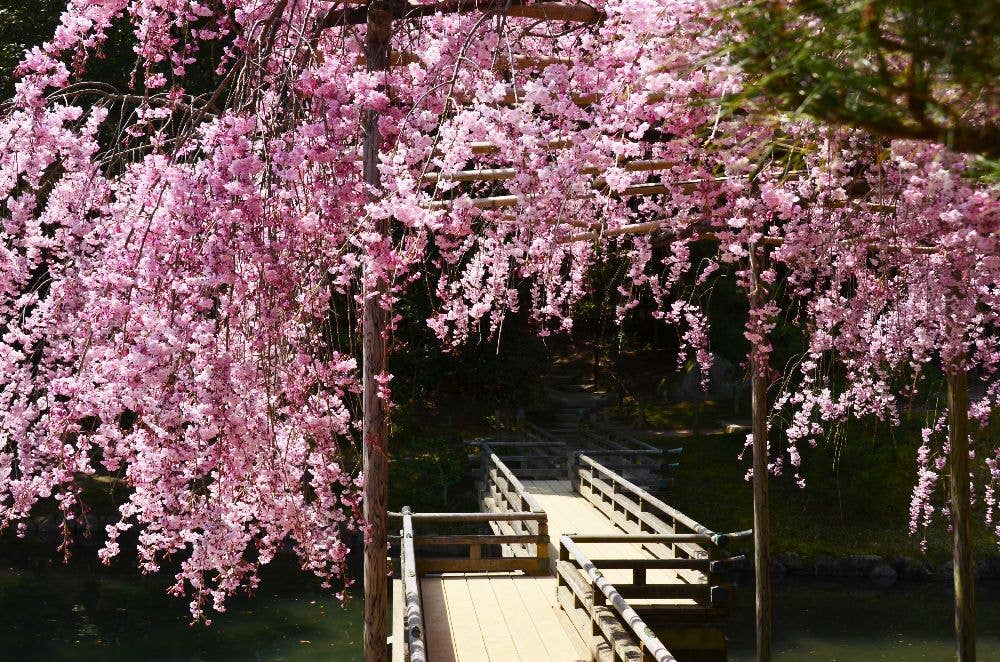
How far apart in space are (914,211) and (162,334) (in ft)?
14.7

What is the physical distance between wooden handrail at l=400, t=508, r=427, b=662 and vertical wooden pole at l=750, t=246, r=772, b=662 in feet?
11.6

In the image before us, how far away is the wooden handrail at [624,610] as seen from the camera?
5.61m

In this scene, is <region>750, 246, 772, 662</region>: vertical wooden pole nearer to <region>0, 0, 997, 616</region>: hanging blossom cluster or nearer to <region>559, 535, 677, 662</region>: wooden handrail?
<region>559, 535, 677, 662</region>: wooden handrail

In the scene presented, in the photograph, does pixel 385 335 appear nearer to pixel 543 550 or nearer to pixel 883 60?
pixel 883 60

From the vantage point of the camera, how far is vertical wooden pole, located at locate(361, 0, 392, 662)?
570cm

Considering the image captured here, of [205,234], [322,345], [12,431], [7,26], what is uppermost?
[7,26]

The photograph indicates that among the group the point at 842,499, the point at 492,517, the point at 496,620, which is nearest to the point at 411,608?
the point at 496,620

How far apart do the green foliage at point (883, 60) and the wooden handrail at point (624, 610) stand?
3.88m

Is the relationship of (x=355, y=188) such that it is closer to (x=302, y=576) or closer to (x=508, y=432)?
(x=302, y=576)

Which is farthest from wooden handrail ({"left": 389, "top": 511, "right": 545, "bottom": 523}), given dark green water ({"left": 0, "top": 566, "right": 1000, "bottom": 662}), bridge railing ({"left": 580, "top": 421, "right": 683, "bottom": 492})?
bridge railing ({"left": 580, "top": 421, "right": 683, "bottom": 492})

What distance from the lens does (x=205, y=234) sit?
13.8ft

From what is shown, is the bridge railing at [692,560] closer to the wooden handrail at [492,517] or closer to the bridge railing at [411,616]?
the wooden handrail at [492,517]

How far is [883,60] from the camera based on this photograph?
1873 millimetres

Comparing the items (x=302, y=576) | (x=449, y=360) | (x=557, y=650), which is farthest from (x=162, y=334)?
(x=449, y=360)
